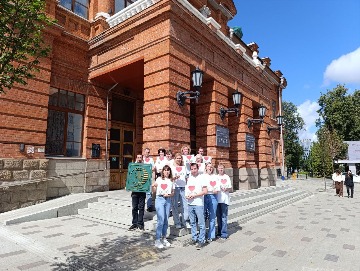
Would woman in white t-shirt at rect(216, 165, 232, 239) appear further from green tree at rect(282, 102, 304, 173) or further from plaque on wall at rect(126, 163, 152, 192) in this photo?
green tree at rect(282, 102, 304, 173)

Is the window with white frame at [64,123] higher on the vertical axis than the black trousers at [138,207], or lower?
higher

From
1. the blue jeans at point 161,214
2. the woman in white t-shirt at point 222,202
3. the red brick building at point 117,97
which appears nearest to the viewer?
the blue jeans at point 161,214

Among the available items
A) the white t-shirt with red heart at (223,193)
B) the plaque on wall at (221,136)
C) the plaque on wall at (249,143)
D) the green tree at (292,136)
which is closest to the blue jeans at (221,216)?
the white t-shirt with red heart at (223,193)

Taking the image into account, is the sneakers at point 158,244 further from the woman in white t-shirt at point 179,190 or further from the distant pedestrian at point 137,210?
the distant pedestrian at point 137,210

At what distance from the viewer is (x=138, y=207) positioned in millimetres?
6691

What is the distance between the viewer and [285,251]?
17.9 feet

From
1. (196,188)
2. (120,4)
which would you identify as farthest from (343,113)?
(196,188)

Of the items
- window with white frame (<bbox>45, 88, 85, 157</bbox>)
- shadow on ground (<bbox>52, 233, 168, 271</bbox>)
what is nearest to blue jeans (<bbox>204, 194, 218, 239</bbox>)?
shadow on ground (<bbox>52, 233, 168, 271</bbox>)

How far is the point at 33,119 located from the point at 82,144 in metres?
2.37

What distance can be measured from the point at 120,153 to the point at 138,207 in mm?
6281

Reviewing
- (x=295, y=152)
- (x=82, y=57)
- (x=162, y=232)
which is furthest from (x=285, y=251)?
(x=295, y=152)

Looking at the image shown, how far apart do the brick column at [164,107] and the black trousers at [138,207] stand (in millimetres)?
2131

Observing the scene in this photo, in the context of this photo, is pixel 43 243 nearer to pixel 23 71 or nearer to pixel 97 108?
pixel 23 71

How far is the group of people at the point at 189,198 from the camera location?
5703 millimetres
